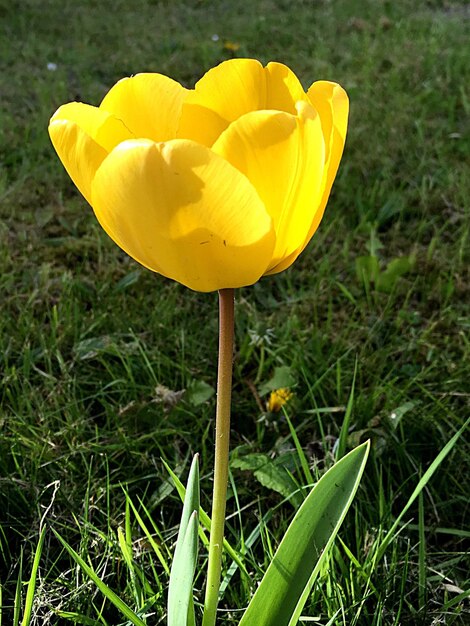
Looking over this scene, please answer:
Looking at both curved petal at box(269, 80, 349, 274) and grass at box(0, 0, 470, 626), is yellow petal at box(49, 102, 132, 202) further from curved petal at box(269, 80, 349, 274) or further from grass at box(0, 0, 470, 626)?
grass at box(0, 0, 470, 626)

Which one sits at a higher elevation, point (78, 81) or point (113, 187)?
point (113, 187)

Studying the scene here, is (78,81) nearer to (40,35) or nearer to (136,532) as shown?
(40,35)

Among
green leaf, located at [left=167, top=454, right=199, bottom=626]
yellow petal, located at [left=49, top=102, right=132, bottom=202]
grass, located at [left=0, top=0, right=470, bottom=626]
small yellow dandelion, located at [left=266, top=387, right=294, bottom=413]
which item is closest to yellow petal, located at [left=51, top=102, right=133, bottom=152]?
yellow petal, located at [left=49, top=102, right=132, bottom=202]

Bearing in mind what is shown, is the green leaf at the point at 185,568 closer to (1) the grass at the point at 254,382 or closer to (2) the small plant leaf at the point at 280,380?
(1) the grass at the point at 254,382

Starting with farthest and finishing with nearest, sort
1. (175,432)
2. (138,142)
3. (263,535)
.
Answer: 1. (175,432)
2. (263,535)
3. (138,142)

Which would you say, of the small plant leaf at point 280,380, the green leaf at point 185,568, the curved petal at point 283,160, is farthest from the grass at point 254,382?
the curved petal at point 283,160

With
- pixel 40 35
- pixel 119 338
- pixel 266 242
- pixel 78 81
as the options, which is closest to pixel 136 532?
pixel 119 338
